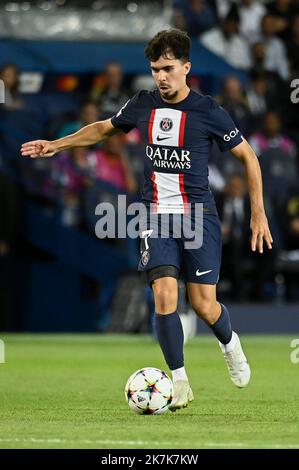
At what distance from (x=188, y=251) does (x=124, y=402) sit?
1161 mm

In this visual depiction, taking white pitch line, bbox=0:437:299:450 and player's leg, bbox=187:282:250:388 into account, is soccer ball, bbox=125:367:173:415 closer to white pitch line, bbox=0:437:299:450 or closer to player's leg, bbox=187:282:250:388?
player's leg, bbox=187:282:250:388

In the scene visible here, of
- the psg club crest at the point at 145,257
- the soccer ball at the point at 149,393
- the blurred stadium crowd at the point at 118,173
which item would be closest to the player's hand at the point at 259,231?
the psg club crest at the point at 145,257

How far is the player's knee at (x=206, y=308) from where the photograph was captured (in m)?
8.59

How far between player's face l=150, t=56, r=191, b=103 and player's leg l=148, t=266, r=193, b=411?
113 cm

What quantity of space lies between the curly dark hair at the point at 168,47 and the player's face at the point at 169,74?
0.03m

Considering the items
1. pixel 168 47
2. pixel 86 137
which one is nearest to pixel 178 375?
pixel 86 137

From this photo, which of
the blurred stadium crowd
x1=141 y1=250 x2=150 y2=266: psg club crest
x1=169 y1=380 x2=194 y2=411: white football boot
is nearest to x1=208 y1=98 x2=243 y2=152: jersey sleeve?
x1=141 y1=250 x2=150 y2=266: psg club crest

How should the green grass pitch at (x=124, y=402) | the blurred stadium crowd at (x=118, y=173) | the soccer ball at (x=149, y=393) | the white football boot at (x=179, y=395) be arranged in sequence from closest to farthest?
the green grass pitch at (x=124, y=402) → the soccer ball at (x=149, y=393) → the white football boot at (x=179, y=395) → the blurred stadium crowd at (x=118, y=173)

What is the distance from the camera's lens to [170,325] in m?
8.20

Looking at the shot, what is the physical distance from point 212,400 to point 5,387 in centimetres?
177

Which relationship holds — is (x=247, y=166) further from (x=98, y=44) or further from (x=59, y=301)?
(x=98, y=44)

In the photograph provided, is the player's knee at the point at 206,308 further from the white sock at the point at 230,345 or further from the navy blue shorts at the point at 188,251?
the white sock at the point at 230,345

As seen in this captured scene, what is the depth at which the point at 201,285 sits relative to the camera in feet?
27.9

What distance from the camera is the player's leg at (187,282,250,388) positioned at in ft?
28.1
